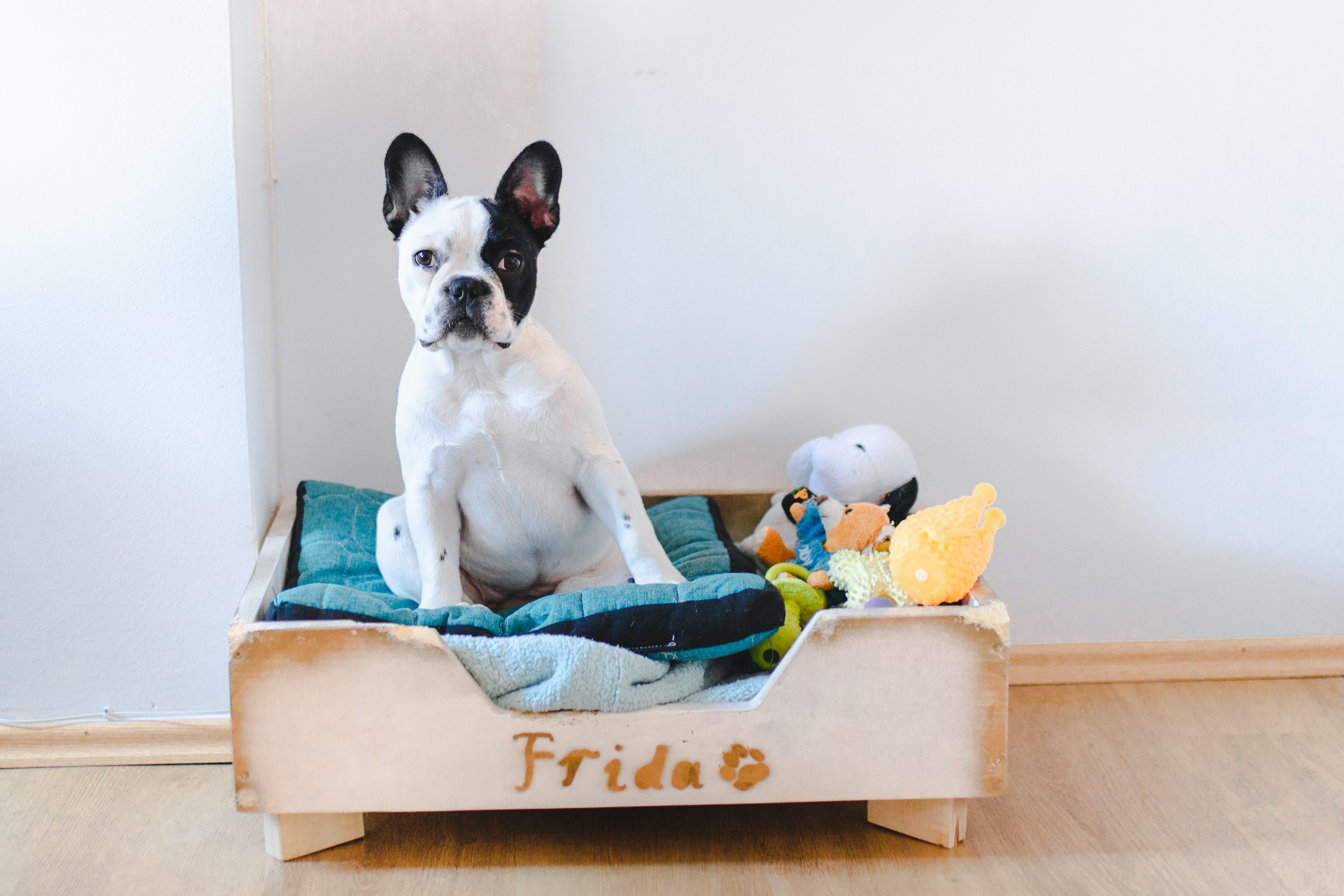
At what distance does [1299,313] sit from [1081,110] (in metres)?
0.54

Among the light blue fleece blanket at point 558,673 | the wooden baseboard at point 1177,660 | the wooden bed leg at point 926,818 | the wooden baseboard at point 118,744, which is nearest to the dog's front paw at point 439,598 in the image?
the light blue fleece blanket at point 558,673

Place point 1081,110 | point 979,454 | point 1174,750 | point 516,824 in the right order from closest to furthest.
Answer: point 516,824, point 1174,750, point 1081,110, point 979,454

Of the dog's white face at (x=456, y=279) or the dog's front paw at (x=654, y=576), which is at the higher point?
the dog's white face at (x=456, y=279)

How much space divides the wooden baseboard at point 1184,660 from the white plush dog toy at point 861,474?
431 mm

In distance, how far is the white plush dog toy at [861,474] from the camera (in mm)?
1771

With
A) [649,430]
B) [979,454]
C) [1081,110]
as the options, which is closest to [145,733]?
[649,430]

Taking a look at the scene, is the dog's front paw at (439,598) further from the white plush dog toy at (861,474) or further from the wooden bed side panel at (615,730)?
the white plush dog toy at (861,474)

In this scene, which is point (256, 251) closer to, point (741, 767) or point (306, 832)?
point (306, 832)

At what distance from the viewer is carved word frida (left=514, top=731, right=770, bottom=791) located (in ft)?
4.30

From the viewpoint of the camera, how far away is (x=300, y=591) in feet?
4.51

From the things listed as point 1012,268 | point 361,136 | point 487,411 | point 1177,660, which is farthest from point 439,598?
point 1177,660

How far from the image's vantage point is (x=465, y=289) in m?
1.39

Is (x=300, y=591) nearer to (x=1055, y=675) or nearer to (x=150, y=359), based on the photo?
(x=150, y=359)

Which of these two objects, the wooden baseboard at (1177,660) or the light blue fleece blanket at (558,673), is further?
the wooden baseboard at (1177,660)
